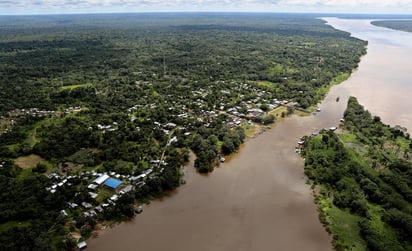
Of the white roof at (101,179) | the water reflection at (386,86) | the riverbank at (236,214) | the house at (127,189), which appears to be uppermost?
the water reflection at (386,86)

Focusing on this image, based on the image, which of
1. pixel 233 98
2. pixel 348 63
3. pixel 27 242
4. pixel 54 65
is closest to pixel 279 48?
pixel 348 63

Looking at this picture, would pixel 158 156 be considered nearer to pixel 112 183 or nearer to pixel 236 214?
pixel 112 183

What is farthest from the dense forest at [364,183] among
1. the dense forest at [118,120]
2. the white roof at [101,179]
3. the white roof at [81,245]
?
the white roof at [101,179]

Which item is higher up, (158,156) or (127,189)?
(158,156)

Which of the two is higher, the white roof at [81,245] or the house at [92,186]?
the house at [92,186]

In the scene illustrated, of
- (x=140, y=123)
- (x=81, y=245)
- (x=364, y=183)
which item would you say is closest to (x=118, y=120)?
(x=140, y=123)

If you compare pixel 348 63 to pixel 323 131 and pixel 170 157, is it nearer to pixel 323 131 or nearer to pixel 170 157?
pixel 323 131

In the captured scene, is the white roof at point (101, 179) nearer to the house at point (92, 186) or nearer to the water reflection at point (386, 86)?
the house at point (92, 186)
